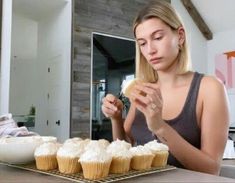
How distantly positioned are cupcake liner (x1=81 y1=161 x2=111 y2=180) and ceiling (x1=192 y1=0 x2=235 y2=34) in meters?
4.21

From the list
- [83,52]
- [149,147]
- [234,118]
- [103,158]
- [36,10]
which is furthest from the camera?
[234,118]

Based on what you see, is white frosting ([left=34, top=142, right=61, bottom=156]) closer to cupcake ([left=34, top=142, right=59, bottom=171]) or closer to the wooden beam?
cupcake ([left=34, top=142, right=59, bottom=171])

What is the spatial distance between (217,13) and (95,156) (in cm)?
442

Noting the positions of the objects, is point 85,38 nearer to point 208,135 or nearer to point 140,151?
point 208,135

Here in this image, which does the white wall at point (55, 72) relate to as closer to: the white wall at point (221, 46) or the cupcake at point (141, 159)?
the white wall at point (221, 46)

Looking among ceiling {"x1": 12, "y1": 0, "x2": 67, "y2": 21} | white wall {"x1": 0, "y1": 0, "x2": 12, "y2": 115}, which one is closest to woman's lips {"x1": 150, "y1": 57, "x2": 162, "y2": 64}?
white wall {"x1": 0, "y1": 0, "x2": 12, "y2": 115}

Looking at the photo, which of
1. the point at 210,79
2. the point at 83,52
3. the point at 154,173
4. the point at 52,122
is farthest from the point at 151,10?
the point at 52,122

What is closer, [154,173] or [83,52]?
[154,173]

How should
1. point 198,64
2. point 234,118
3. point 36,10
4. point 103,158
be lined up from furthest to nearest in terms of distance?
point 198,64, point 234,118, point 36,10, point 103,158

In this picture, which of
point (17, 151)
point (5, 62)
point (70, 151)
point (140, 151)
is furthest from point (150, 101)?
point (5, 62)

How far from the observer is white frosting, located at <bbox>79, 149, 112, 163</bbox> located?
61 cm

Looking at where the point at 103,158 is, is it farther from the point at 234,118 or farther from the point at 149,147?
the point at 234,118

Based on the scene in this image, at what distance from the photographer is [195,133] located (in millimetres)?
961

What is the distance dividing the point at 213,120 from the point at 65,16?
9.57 feet
